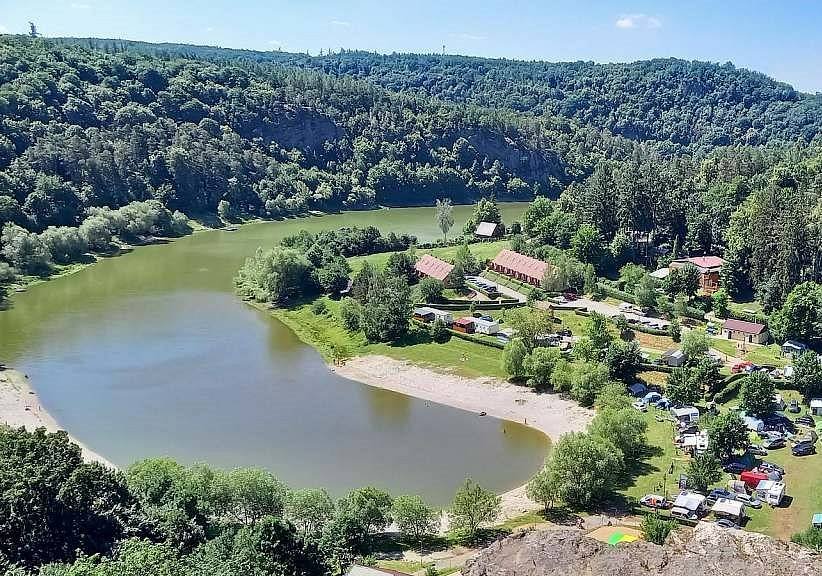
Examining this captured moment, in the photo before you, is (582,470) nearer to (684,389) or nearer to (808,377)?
(684,389)

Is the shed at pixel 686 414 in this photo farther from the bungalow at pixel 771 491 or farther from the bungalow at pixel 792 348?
the bungalow at pixel 792 348

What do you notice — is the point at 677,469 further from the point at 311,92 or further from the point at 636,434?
the point at 311,92

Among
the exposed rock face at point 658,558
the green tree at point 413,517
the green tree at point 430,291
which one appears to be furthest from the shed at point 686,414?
the exposed rock face at point 658,558

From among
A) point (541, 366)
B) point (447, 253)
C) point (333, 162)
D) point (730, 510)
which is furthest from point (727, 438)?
point (333, 162)

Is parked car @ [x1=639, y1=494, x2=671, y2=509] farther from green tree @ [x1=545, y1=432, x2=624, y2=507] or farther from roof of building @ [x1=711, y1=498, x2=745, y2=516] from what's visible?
roof of building @ [x1=711, y1=498, x2=745, y2=516]

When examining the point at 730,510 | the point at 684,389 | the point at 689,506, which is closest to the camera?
the point at 730,510

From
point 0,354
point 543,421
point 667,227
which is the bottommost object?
point 0,354

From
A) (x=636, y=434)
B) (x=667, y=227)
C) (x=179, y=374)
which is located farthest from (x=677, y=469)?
(x=667, y=227)
